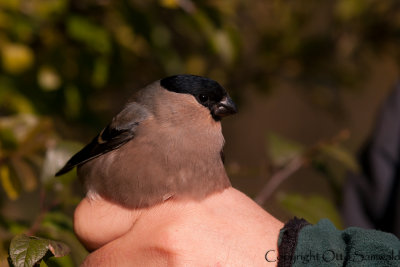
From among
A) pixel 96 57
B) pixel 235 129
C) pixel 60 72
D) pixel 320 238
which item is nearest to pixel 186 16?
pixel 96 57

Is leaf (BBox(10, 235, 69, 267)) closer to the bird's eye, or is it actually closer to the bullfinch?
the bullfinch

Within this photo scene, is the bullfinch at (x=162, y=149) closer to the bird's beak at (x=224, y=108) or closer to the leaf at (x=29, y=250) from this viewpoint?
the bird's beak at (x=224, y=108)

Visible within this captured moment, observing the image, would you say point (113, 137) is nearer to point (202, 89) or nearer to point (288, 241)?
point (202, 89)

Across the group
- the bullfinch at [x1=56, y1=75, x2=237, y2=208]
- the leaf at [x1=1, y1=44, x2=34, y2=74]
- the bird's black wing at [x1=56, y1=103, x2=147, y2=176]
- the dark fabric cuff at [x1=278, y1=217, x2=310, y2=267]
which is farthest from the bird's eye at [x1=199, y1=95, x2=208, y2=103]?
the leaf at [x1=1, y1=44, x2=34, y2=74]

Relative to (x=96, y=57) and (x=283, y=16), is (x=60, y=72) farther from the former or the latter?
(x=283, y=16)

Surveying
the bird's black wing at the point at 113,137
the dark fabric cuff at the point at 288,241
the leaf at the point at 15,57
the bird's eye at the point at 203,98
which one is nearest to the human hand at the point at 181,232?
the dark fabric cuff at the point at 288,241

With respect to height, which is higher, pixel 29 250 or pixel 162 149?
pixel 162 149

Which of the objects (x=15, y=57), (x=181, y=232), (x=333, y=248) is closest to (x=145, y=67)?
(x=15, y=57)
